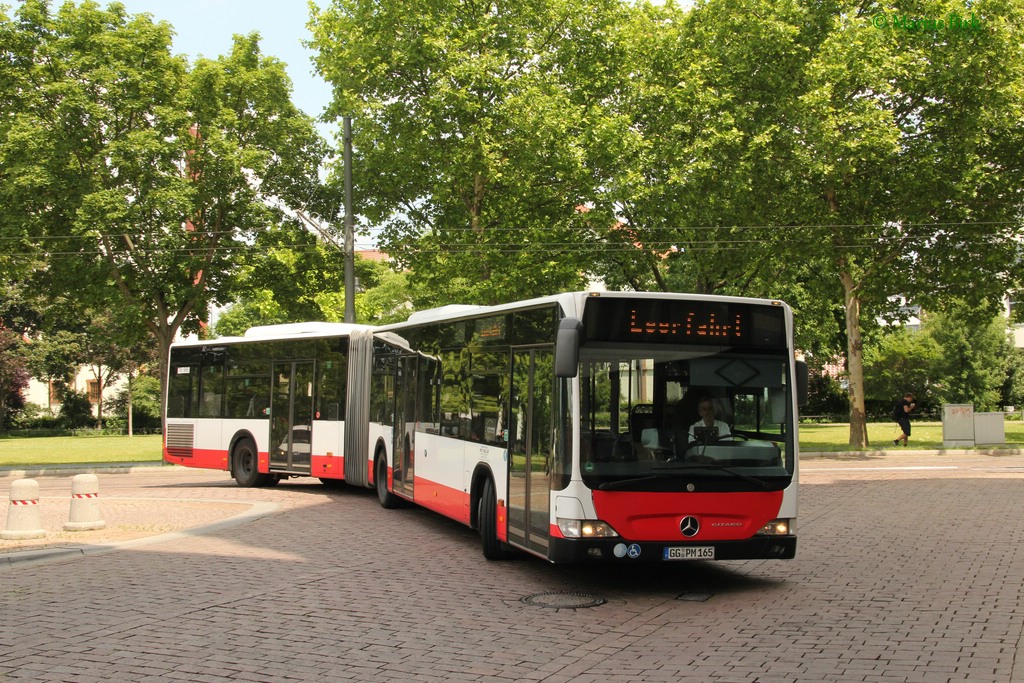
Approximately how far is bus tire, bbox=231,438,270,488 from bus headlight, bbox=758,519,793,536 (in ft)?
44.7

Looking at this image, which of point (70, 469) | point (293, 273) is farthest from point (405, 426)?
point (293, 273)

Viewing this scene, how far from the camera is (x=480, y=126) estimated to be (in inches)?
1358

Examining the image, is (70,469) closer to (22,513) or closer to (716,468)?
(22,513)

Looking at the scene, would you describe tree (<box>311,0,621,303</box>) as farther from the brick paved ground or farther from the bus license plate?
the bus license plate

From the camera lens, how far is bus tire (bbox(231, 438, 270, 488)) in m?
22.0

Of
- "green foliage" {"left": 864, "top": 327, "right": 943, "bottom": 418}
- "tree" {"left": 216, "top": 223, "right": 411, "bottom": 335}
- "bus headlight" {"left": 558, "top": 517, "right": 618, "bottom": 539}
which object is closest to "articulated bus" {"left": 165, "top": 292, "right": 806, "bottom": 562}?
"bus headlight" {"left": 558, "top": 517, "right": 618, "bottom": 539}

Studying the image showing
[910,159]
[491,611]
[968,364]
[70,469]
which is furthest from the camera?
[968,364]

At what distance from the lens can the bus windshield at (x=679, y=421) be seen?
32.7 feet

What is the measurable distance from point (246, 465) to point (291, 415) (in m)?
2.04

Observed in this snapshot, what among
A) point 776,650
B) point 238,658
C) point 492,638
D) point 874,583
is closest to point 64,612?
point 238,658

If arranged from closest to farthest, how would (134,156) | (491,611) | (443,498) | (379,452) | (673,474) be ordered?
(491,611) < (673,474) < (443,498) < (379,452) < (134,156)

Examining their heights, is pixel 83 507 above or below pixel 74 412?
below

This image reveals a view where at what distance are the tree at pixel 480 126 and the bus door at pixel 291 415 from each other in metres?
13.7

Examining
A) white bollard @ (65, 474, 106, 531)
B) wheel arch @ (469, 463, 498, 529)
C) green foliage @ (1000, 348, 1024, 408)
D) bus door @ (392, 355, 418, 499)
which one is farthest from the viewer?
green foliage @ (1000, 348, 1024, 408)
